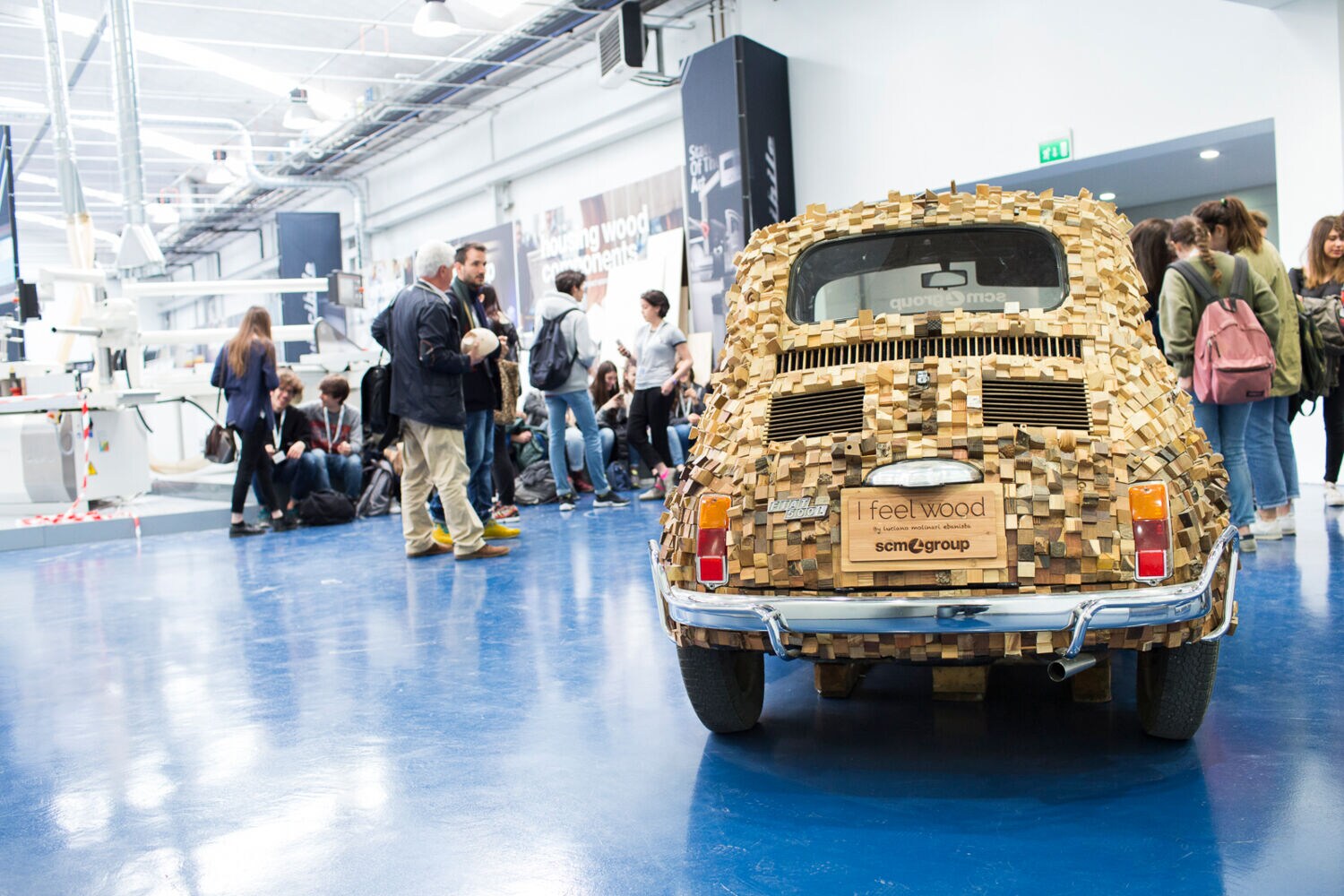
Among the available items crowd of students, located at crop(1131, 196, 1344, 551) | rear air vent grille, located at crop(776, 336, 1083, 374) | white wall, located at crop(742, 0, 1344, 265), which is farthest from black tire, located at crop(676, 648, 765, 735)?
white wall, located at crop(742, 0, 1344, 265)

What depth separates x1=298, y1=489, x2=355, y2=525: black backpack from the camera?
1057 cm

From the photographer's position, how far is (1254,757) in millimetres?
2912

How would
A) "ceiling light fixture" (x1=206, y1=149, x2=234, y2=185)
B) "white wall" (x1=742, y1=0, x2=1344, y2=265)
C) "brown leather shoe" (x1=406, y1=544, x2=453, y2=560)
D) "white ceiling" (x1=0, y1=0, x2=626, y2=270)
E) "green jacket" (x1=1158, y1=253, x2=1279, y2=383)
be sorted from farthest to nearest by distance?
"ceiling light fixture" (x1=206, y1=149, x2=234, y2=185) < "white ceiling" (x1=0, y1=0, x2=626, y2=270) < "white wall" (x1=742, y1=0, x2=1344, y2=265) < "brown leather shoe" (x1=406, y1=544, x2=453, y2=560) < "green jacket" (x1=1158, y1=253, x2=1279, y2=383)

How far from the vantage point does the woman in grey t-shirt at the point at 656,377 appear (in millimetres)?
9719

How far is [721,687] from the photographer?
3.21 metres

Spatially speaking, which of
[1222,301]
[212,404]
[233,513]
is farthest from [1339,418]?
[212,404]

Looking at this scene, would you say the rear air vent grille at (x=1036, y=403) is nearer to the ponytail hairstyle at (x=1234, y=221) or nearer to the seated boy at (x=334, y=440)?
the ponytail hairstyle at (x=1234, y=221)

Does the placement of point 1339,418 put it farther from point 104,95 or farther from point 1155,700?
point 104,95

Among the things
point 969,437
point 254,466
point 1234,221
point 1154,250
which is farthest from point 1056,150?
point 969,437

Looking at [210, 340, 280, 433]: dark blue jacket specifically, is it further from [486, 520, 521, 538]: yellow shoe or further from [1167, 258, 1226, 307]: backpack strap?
[1167, 258, 1226, 307]: backpack strap

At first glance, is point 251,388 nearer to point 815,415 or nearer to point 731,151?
point 731,151

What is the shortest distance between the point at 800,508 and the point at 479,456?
5428 millimetres

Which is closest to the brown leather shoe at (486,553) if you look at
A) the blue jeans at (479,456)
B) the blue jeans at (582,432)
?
the blue jeans at (479,456)

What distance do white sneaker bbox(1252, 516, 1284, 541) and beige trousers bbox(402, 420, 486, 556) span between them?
4516 mm
